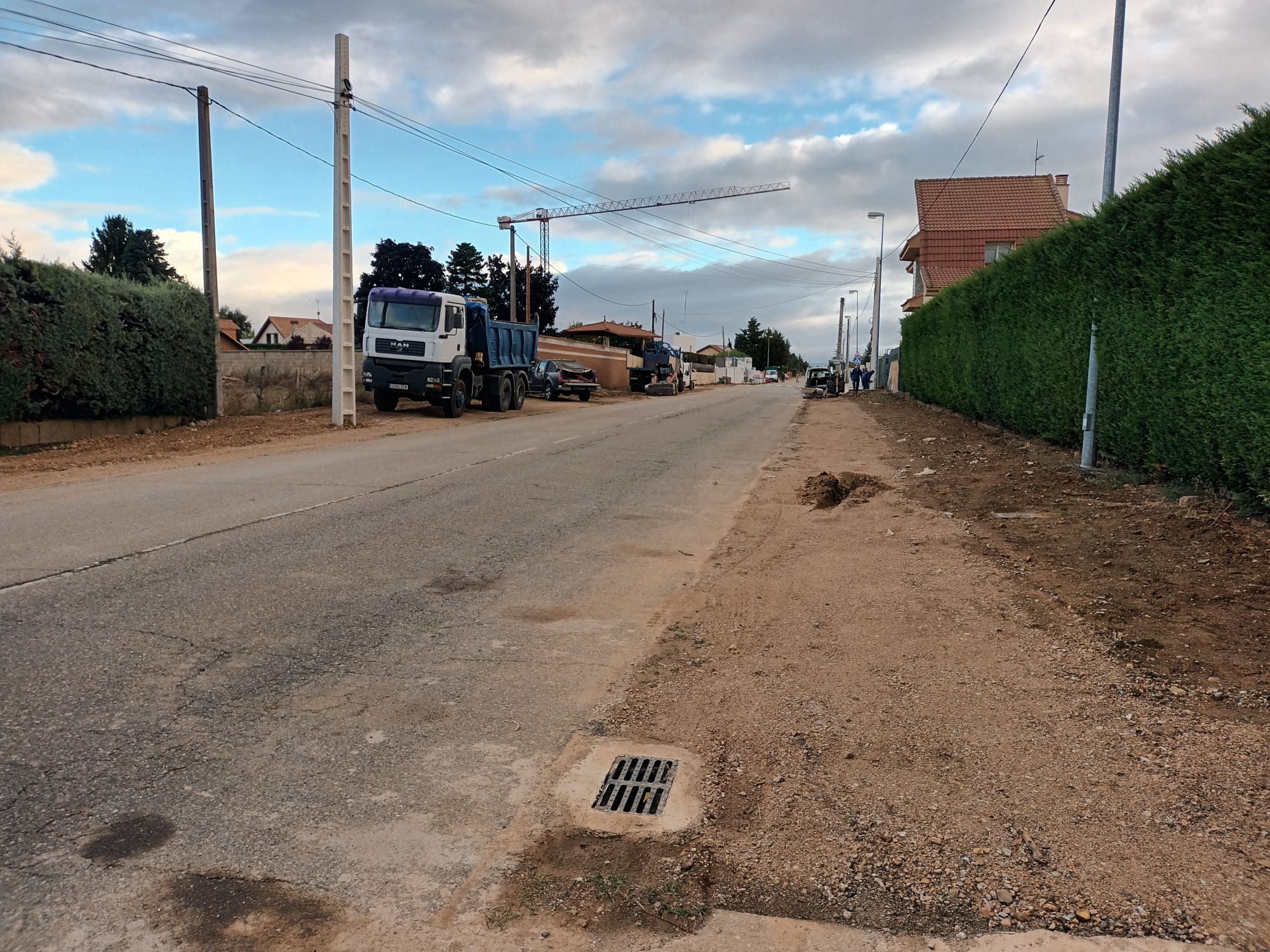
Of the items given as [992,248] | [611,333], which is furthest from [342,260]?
[611,333]

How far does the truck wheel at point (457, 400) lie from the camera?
78.3ft

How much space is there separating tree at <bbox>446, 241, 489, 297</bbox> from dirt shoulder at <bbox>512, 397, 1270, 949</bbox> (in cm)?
8688

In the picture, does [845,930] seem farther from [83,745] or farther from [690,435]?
[690,435]

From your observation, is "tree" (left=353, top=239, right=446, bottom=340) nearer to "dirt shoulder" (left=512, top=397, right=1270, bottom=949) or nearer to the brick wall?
the brick wall

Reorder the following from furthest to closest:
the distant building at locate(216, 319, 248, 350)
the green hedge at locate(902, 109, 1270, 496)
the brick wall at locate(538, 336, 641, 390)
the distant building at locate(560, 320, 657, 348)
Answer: the distant building at locate(560, 320, 657, 348)
the distant building at locate(216, 319, 248, 350)
the brick wall at locate(538, 336, 641, 390)
the green hedge at locate(902, 109, 1270, 496)

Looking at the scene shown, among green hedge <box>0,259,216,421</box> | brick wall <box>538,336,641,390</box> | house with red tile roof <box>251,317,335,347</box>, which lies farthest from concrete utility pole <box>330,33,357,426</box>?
house with red tile roof <box>251,317,335,347</box>

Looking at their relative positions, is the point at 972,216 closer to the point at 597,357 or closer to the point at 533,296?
the point at 597,357

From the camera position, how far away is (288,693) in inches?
174

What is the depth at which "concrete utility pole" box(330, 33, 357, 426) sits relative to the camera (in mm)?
21016

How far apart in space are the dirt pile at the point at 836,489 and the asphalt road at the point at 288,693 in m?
1.56

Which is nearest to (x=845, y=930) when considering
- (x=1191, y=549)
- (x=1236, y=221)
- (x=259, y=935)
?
(x=259, y=935)

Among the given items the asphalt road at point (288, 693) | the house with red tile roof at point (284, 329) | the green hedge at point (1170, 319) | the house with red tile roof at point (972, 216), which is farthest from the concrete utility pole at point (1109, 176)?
the house with red tile roof at point (284, 329)

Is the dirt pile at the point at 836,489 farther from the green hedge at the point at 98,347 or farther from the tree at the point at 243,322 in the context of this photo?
the tree at the point at 243,322

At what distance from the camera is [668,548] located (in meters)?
8.23
